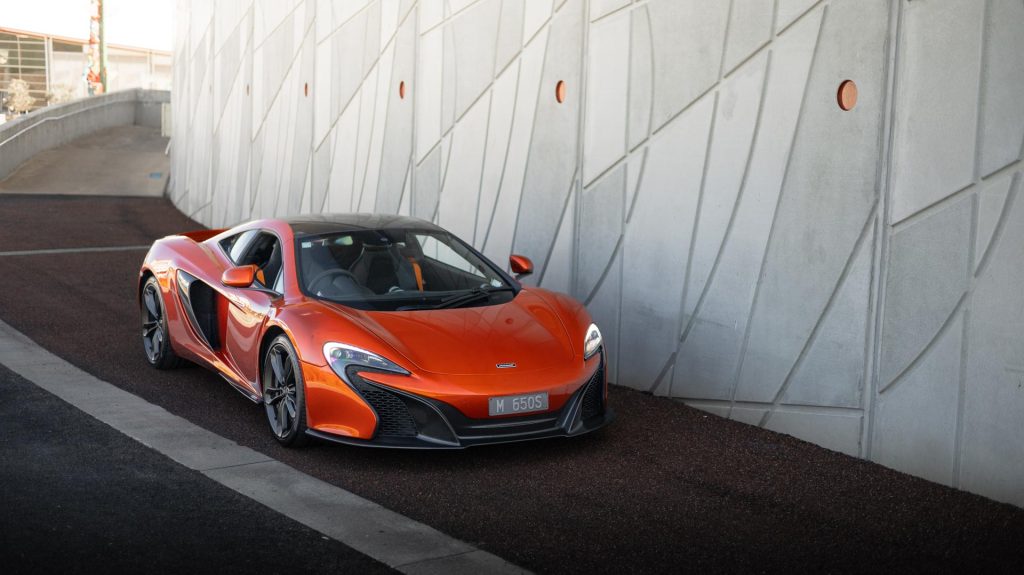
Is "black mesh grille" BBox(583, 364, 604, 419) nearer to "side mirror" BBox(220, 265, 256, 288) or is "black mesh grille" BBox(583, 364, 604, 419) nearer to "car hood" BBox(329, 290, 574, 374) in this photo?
"car hood" BBox(329, 290, 574, 374)

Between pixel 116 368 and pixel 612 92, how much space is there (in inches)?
170

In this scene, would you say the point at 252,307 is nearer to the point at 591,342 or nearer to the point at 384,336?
the point at 384,336

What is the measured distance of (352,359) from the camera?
618 centimetres

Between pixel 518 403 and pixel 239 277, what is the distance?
2.02 m

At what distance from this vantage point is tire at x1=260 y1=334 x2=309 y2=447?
6.42 meters

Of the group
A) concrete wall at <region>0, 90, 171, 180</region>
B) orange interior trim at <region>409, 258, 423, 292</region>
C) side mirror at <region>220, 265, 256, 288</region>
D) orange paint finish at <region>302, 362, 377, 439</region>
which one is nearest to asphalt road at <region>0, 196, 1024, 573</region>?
orange paint finish at <region>302, 362, 377, 439</region>

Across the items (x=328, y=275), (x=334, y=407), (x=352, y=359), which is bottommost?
(x=334, y=407)

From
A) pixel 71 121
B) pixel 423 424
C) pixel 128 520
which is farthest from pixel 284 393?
pixel 71 121

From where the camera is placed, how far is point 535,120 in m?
9.59

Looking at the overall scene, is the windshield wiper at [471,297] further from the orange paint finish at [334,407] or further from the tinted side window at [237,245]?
the tinted side window at [237,245]

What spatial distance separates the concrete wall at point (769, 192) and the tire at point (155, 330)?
9.78 ft

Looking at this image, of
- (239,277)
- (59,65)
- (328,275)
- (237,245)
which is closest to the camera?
(239,277)

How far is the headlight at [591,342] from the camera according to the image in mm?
6671

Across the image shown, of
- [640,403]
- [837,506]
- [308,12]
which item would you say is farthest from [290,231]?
[308,12]
